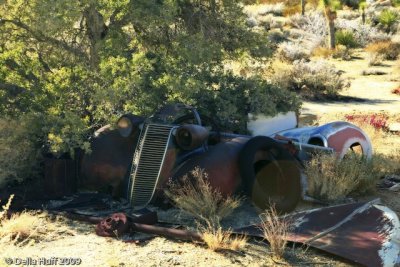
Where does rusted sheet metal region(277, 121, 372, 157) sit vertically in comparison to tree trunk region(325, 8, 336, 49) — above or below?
below

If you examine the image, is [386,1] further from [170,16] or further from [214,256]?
[214,256]

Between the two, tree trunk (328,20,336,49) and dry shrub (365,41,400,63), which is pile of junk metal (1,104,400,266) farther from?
tree trunk (328,20,336,49)

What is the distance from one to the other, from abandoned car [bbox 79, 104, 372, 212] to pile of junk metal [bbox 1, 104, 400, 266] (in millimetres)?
13

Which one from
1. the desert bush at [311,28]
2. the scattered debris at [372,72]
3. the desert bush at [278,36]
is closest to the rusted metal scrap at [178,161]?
the scattered debris at [372,72]

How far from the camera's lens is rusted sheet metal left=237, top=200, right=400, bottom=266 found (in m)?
5.30

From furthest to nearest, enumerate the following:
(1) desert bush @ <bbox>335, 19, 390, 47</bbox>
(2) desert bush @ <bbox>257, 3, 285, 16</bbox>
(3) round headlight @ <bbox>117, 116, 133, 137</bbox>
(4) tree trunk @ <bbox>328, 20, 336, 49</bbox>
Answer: (2) desert bush @ <bbox>257, 3, 285, 16</bbox> < (1) desert bush @ <bbox>335, 19, 390, 47</bbox> < (4) tree trunk @ <bbox>328, 20, 336, 49</bbox> < (3) round headlight @ <bbox>117, 116, 133, 137</bbox>

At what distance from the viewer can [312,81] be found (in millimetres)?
18922

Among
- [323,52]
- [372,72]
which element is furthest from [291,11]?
[372,72]

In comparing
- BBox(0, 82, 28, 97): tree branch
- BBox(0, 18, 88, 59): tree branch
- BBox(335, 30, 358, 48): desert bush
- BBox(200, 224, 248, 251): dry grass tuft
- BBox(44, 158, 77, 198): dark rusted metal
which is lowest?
BBox(200, 224, 248, 251): dry grass tuft

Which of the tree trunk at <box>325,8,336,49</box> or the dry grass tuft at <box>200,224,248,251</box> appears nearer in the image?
the dry grass tuft at <box>200,224,248,251</box>

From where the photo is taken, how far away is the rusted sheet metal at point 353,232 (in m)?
5.30

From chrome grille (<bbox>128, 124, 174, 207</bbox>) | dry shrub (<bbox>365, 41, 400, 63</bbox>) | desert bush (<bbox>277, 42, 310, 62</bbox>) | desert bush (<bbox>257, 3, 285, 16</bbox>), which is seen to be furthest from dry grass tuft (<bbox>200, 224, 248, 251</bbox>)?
desert bush (<bbox>257, 3, 285, 16</bbox>)

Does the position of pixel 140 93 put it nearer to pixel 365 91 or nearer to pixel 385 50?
pixel 365 91

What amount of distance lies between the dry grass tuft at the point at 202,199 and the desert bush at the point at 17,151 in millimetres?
2099
